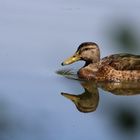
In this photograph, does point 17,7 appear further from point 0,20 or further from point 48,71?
point 48,71

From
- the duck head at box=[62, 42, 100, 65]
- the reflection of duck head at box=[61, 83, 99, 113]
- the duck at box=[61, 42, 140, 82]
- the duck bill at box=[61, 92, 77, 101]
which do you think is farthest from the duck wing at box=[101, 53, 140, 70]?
the duck bill at box=[61, 92, 77, 101]

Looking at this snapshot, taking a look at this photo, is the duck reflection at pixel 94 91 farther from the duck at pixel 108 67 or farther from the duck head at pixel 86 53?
the duck head at pixel 86 53

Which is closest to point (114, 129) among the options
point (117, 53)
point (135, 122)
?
point (135, 122)

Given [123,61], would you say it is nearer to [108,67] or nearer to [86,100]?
[108,67]

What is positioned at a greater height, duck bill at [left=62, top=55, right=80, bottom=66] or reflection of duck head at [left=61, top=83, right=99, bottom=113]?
duck bill at [left=62, top=55, right=80, bottom=66]

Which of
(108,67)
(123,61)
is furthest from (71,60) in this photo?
(123,61)

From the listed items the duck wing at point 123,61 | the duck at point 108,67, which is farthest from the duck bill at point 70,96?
the duck wing at point 123,61

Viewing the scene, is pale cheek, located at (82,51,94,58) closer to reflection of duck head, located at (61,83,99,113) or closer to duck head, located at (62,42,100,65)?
duck head, located at (62,42,100,65)
